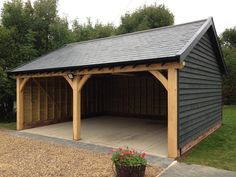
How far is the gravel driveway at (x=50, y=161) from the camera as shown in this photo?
452 centimetres

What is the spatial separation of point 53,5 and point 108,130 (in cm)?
932

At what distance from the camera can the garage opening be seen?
7865 mm

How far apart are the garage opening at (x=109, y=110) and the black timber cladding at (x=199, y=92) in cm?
95

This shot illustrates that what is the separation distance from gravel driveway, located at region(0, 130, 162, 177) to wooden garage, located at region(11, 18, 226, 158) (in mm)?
1372

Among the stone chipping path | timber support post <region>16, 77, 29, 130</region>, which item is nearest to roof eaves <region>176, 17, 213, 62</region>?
the stone chipping path

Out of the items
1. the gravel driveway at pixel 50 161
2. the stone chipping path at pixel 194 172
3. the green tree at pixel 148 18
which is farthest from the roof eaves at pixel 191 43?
the green tree at pixel 148 18

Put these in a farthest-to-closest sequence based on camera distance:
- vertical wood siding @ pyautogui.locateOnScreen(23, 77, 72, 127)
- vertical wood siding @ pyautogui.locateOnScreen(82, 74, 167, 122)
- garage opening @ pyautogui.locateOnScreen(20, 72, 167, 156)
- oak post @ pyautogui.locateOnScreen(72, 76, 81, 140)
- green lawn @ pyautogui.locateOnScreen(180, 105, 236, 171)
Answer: vertical wood siding @ pyautogui.locateOnScreen(82, 74, 167, 122) → vertical wood siding @ pyautogui.locateOnScreen(23, 77, 72, 127) → garage opening @ pyautogui.locateOnScreen(20, 72, 167, 156) → oak post @ pyautogui.locateOnScreen(72, 76, 81, 140) → green lawn @ pyautogui.locateOnScreen(180, 105, 236, 171)

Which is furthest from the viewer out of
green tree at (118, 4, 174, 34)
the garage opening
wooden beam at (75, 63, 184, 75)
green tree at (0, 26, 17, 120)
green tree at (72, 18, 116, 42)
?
green tree at (118, 4, 174, 34)

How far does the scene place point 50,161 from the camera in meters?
5.21

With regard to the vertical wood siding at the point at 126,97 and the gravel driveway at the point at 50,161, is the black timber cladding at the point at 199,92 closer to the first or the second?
the gravel driveway at the point at 50,161

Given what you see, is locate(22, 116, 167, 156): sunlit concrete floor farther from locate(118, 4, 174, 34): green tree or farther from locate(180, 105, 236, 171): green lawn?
locate(118, 4, 174, 34): green tree

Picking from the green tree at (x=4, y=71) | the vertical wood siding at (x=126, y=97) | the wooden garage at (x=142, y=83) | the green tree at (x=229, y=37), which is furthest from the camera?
the green tree at (x=229, y=37)

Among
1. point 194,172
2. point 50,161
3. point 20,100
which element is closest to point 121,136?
point 50,161

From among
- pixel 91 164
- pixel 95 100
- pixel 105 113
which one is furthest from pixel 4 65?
pixel 91 164
